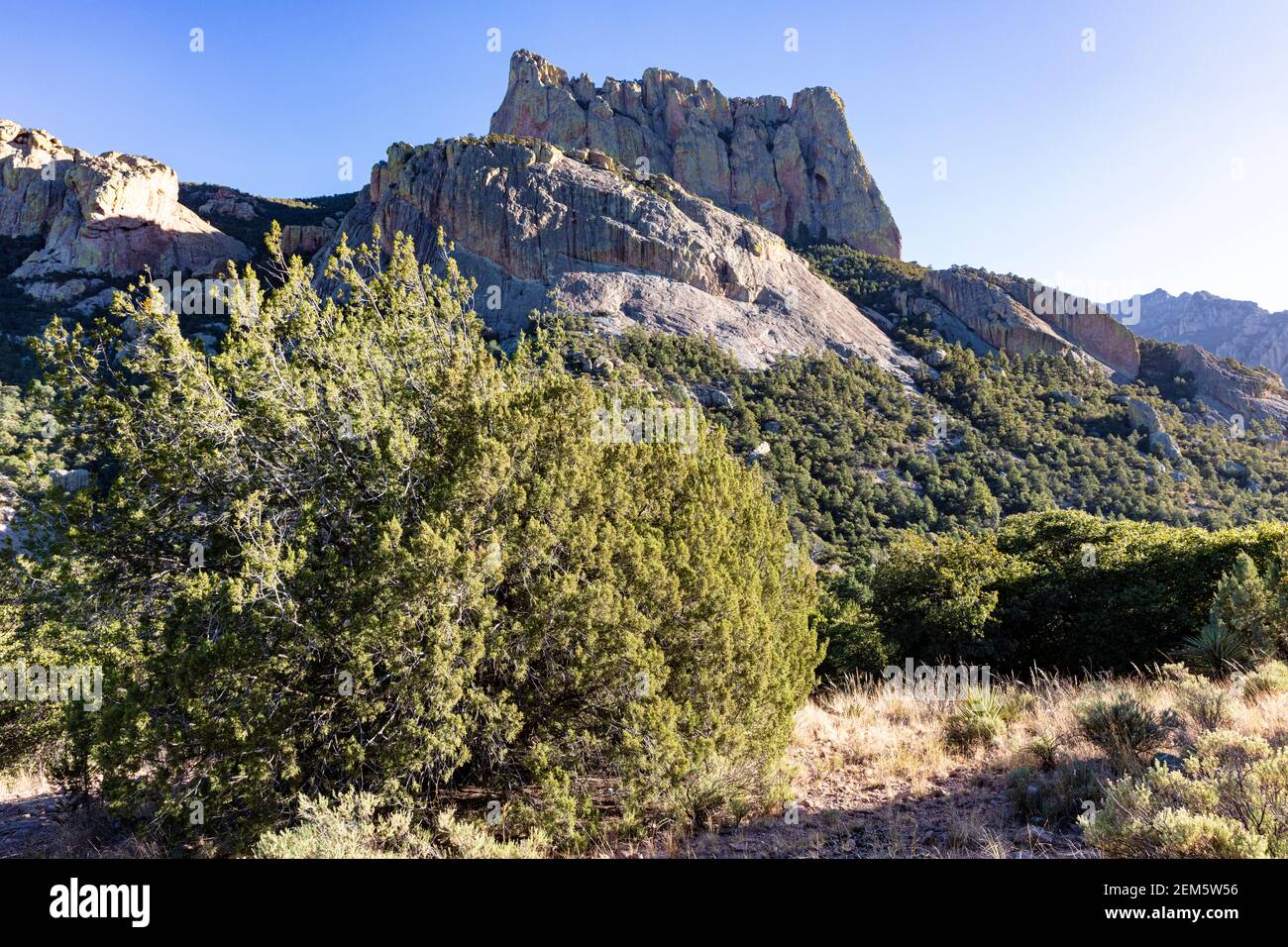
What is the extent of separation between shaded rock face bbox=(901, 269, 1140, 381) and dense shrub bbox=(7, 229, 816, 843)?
70853 mm

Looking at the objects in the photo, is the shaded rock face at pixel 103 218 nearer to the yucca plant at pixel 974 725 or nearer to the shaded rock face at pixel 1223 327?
the yucca plant at pixel 974 725

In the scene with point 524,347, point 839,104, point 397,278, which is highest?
point 839,104

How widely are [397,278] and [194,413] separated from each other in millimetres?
2572

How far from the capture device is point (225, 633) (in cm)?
427

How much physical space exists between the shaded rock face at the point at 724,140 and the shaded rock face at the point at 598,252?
40.0 m

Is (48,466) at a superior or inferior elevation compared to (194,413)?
inferior

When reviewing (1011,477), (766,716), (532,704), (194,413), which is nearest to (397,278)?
(194,413)

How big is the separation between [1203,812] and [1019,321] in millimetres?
77202

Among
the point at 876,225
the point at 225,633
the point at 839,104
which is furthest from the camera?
the point at 839,104

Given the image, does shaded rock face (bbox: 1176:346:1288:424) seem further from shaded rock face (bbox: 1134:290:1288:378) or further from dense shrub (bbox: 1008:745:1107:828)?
dense shrub (bbox: 1008:745:1107:828)

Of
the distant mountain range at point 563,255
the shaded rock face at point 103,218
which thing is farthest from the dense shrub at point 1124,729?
the shaded rock face at point 103,218

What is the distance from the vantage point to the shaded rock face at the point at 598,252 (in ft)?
192

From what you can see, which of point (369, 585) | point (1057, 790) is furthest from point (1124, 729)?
point (369, 585)
